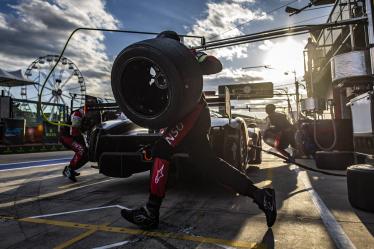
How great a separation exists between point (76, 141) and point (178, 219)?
3319 mm

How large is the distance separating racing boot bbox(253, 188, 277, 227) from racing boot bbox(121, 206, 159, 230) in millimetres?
956

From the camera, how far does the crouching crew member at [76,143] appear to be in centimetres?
527

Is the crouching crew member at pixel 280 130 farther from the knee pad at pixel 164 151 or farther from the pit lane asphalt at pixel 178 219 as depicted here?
the knee pad at pixel 164 151

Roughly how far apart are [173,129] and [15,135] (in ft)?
66.5

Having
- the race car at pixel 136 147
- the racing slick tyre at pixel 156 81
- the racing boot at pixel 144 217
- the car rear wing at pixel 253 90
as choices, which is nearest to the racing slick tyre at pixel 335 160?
the race car at pixel 136 147

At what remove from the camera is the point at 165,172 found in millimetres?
2596

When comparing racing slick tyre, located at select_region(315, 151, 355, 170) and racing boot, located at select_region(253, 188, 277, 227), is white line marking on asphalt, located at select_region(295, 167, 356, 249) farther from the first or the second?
racing slick tyre, located at select_region(315, 151, 355, 170)

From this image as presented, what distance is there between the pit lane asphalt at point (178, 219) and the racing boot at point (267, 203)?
10cm

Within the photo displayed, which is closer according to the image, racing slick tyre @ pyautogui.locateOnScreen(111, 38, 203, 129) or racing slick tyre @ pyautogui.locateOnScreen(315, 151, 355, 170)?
racing slick tyre @ pyautogui.locateOnScreen(111, 38, 203, 129)

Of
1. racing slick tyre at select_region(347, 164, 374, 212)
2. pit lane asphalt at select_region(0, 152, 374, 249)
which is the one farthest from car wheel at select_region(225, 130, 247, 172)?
racing slick tyre at select_region(347, 164, 374, 212)

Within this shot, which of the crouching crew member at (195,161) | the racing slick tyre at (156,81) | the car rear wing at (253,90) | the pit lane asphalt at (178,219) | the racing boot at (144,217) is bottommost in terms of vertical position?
the pit lane asphalt at (178,219)

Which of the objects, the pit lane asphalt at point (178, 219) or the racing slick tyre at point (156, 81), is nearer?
the pit lane asphalt at point (178, 219)

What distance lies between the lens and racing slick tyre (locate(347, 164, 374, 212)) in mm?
2998

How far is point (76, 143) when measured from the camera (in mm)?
5406
